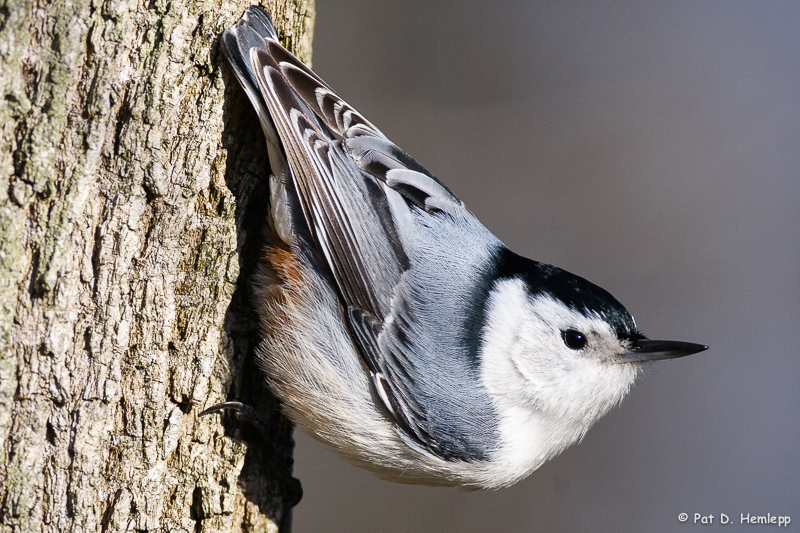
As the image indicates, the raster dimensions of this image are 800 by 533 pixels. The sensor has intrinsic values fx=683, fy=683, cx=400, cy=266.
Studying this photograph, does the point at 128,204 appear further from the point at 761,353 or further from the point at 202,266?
the point at 761,353

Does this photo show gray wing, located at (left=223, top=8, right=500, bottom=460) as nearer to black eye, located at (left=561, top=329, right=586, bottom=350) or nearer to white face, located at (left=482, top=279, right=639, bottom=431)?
white face, located at (left=482, top=279, right=639, bottom=431)

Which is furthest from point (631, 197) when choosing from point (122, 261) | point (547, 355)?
point (122, 261)

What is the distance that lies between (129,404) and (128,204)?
0.40m

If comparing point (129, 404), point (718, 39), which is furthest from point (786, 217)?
point (129, 404)

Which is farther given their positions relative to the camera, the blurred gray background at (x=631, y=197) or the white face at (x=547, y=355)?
the blurred gray background at (x=631, y=197)

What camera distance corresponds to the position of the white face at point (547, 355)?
1.56 metres

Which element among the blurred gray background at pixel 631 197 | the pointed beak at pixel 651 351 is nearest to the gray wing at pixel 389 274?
the pointed beak at pixel 651 351

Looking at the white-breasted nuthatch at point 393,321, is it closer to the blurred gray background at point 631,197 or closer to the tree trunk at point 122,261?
the tree trunk at point 122,261

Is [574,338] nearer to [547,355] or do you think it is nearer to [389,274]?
[547,355]

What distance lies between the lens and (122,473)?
138 cm

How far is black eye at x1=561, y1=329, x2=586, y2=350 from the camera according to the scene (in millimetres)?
1575

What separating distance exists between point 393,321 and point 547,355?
38 centimetres

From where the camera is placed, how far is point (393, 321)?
149 centimetres
